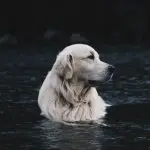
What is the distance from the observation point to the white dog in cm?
987

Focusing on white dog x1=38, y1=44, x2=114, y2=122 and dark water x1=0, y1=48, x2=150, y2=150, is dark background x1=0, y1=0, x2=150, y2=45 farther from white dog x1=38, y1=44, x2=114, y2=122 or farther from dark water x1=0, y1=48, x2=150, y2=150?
white dog x1=38, y1=44, x2=114, y2=122

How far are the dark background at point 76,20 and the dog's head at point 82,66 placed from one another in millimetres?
19355

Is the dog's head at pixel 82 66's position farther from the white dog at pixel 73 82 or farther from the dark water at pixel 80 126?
the dark water at pixel 80 126

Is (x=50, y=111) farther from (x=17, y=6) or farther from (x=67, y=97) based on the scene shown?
(x=17, y=6)

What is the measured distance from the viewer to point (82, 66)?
9.95 metres

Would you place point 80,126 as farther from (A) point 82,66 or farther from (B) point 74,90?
(A) point 82,66

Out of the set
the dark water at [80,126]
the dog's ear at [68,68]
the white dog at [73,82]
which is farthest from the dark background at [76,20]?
the dog's ear at [68,68]

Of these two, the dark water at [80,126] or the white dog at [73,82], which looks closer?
the dark water at [80,126]

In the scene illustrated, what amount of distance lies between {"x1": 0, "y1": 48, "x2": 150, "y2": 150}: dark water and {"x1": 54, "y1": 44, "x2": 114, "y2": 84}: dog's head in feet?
2.17

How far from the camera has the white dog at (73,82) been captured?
9.87 m

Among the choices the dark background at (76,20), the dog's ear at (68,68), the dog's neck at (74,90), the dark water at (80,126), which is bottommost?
the dark water at (80,126)

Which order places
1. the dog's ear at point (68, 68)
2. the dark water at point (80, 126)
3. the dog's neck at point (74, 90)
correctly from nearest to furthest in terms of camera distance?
the dark water at point (80, 126) < the dog's ear at point (68, 68) < the dog's neck at point (74, 90)

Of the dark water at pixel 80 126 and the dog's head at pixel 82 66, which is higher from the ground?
the dog's head at pixel 82 66

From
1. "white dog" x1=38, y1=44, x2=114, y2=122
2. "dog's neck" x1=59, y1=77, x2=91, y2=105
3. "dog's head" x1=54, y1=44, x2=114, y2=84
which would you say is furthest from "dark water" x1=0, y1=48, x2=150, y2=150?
"dog's head" x1=54, y1=44, x2=114, y2=84
